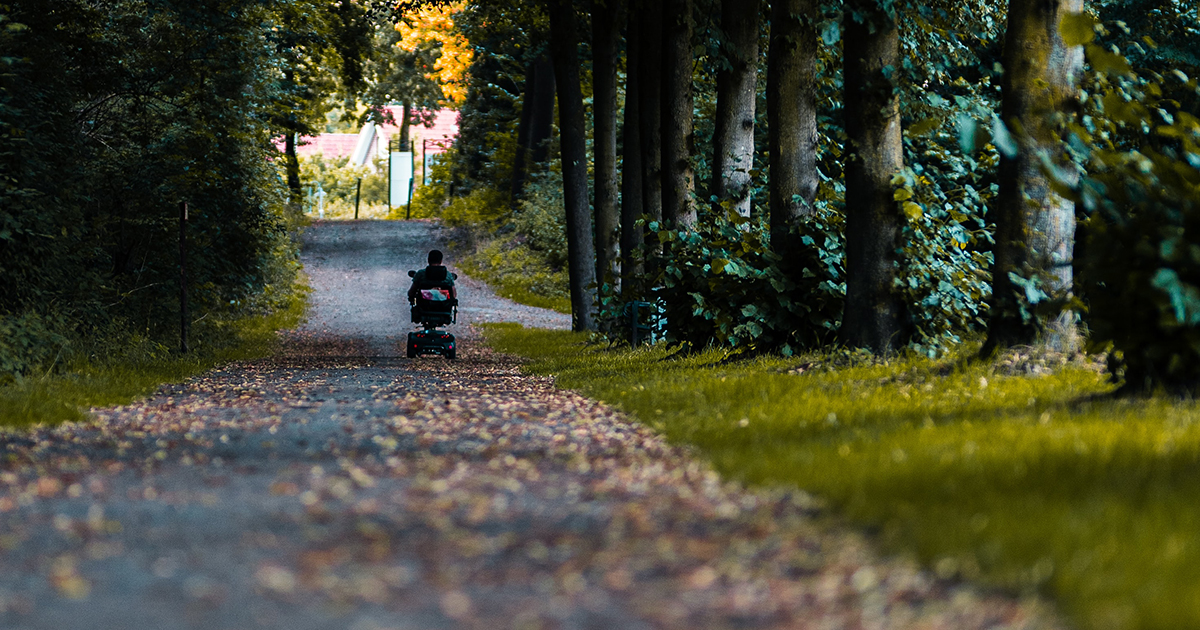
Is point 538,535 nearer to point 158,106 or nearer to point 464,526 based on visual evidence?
point 464,526

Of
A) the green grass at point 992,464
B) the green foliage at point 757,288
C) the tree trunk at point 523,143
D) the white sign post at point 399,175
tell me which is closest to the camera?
the green grass at point 992,464

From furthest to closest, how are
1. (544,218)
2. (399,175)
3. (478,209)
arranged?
(399,175), (478,209), (544,218)

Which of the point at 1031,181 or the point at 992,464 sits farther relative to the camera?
the point at 1031,181

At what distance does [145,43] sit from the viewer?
20.5 meters

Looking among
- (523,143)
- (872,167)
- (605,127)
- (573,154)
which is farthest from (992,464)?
(523,143)

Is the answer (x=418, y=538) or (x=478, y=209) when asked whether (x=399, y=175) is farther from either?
(x=418, y=538)

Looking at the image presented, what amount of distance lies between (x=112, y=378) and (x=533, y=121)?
1240 inches

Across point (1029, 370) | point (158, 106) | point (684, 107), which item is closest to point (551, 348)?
point (684, 107)

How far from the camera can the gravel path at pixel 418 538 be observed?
14.0ft

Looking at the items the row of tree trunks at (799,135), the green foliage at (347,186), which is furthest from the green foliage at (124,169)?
the green foliage at (347,186)

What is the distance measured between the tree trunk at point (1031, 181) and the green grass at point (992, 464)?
62 centimetres

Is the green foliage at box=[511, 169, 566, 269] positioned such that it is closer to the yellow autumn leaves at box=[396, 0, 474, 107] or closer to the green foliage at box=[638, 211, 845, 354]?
the yellow autumn leaves at box=[396, 0, 474, 107]

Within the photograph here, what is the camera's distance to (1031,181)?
10516 mm

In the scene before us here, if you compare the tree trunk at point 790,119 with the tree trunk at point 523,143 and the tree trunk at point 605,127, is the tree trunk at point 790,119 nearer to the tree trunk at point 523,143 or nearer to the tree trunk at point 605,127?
the tree trunk at point 605,127
